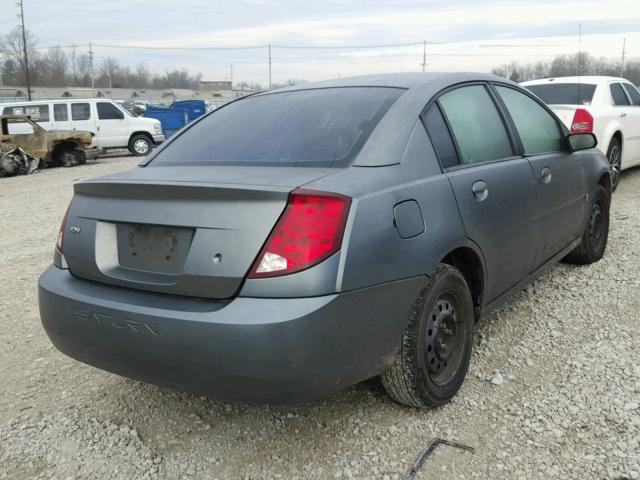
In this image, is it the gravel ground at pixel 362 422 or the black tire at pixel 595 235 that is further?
the black tire at pixel 595 235

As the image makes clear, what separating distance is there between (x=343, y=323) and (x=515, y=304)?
7.72 ft

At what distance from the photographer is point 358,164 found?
2379 mm

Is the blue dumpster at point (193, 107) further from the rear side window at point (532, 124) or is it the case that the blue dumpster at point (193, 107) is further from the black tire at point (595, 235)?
the rear side window at point (532, 124)

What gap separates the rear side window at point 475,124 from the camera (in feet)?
9.74

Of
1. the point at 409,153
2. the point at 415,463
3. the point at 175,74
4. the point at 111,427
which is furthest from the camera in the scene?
the point at 175,74

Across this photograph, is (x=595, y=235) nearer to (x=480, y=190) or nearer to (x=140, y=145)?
(x=480, y=190)

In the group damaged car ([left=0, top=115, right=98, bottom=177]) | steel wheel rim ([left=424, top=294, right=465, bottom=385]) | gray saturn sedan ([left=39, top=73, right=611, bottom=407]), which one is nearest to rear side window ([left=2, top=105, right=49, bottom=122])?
damaged car ([left=0, top=115, right=98, bottom=177])

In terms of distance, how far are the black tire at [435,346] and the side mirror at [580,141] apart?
6.27ft

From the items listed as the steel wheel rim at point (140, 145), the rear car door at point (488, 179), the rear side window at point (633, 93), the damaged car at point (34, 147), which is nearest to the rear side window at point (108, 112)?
the steel wheel rim at point (140, 145)

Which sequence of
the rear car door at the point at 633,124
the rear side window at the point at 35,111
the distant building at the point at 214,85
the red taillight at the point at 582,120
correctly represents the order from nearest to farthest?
1. the red taillight at the point at 582,120
2. the rear car door at the point at 633,124
3. the rear side window at the point at 35,111
4. the distant building at the point at 214,85

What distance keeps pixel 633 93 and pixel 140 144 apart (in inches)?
555

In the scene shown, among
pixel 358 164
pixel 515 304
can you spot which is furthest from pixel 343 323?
pixel 515 304

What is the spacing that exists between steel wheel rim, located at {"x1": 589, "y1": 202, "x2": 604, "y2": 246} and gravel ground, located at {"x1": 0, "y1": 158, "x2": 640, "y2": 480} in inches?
42.6

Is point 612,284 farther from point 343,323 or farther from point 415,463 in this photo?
point 343,323
